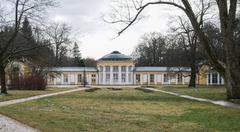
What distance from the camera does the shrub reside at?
58.6 meters

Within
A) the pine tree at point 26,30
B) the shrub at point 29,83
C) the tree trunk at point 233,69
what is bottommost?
the shrub at point 29,83

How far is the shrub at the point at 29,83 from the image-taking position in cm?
5859

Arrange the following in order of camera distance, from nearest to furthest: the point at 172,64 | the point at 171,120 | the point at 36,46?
the point at 171,120, the point at 36,46, the point at 172,64

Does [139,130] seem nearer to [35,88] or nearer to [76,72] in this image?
[35,88]

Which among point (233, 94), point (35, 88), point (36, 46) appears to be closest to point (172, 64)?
point (35, 88)

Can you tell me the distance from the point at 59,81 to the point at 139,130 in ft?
292

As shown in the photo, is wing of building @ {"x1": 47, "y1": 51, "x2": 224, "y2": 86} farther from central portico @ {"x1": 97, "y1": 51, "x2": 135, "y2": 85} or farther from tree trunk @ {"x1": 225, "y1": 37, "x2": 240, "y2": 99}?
tree trunk @ {"x1": 225, "y1": 37, "x2": 240, "y2": 99}

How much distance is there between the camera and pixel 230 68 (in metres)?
28.9

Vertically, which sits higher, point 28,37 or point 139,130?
point 28,37

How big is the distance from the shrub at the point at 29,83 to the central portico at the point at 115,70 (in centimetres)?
4106

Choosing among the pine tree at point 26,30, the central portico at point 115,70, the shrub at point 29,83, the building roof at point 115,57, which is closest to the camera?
the pine tree at point 26,30

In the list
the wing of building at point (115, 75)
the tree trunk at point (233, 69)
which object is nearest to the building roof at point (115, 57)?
the wing of building at point (115, 75)

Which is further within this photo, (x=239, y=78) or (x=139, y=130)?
(x=239, y=78)

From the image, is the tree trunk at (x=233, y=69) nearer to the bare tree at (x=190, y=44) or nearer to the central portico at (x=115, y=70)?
the bare tree at (x=190, y=44)
